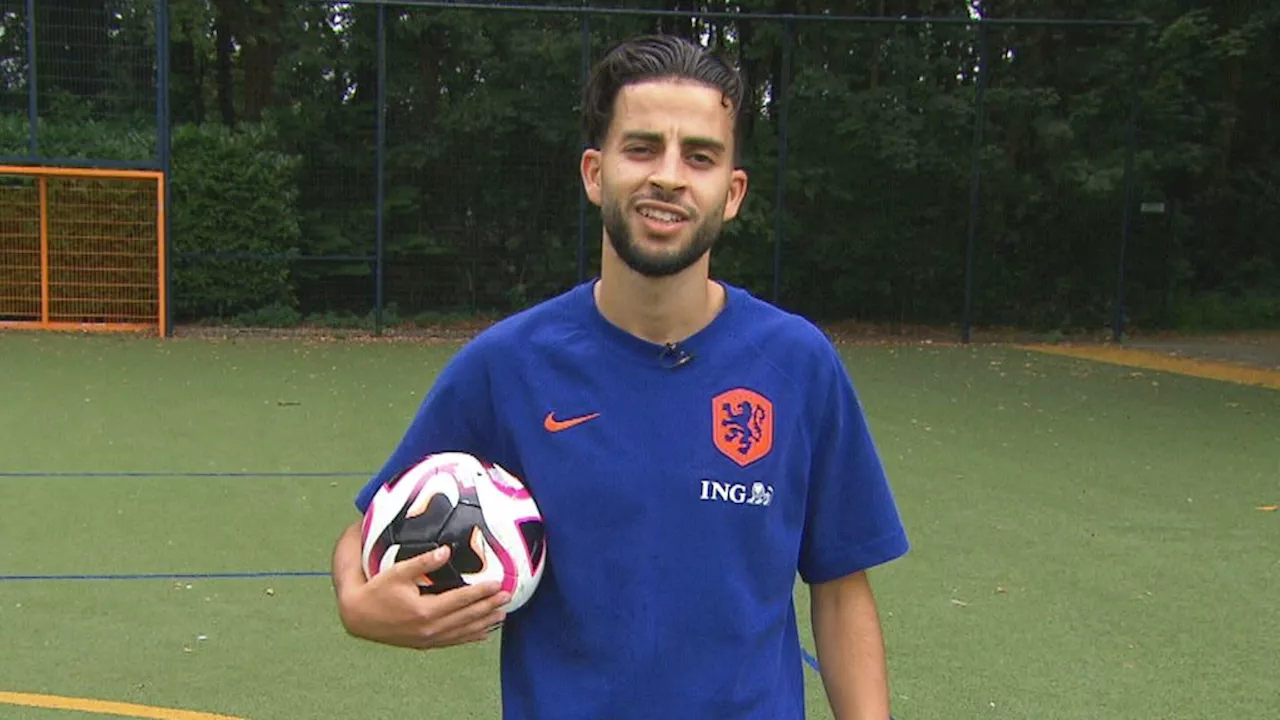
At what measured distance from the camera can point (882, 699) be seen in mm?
1606

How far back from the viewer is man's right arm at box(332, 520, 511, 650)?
4.51 feet

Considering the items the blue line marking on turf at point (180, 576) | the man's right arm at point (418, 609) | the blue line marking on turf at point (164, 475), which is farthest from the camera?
the blue line marking on turf at point (164, 475)

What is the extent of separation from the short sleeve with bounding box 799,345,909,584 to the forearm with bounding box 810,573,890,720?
44 millimetres

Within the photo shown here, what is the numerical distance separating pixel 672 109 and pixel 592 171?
0.15 meters

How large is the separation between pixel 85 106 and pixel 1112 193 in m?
13.1

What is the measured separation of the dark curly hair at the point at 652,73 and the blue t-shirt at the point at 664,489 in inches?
9.1

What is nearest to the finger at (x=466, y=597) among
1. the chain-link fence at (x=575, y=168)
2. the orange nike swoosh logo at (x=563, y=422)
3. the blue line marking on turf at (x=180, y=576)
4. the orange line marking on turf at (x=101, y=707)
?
the orange nike swoosh logo at (x=563, y=422)

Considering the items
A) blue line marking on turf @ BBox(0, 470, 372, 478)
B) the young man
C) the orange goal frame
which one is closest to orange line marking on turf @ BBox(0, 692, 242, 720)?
the young man

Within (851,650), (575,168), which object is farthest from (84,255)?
(851,650)

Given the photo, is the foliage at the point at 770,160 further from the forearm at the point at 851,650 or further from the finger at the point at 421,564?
the finger at the point at 421,564

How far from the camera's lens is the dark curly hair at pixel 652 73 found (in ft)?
4.83

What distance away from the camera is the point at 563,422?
147 cm

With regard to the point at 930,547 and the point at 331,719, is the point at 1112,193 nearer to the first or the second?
the point at 930,547

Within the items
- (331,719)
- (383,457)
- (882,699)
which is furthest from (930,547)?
(882,699)
